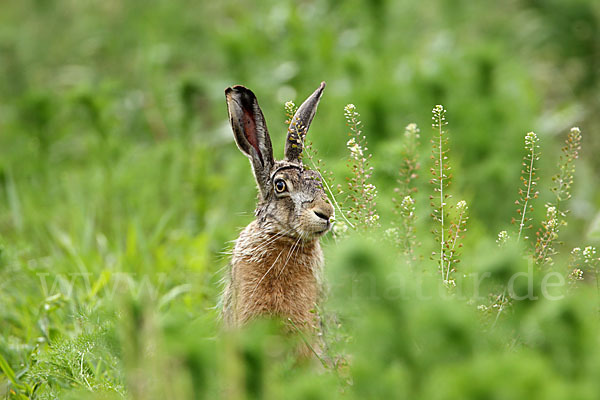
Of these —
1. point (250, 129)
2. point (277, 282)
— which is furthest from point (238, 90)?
point (277, 282)

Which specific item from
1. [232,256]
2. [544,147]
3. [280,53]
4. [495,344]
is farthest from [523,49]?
[495,344]

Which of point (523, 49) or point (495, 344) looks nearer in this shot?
point (495, 344)

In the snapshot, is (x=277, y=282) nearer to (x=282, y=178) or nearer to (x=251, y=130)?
(x=282, y=178)

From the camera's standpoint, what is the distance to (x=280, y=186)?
3740 mm

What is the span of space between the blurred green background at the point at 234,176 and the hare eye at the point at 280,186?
19.3 inches

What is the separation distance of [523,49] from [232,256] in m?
4.57

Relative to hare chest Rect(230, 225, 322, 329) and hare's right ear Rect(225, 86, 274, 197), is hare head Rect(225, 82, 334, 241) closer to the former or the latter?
hare's right ear Rect(225, 86, 274, 197)

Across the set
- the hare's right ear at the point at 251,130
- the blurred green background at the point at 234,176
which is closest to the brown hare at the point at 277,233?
the hare's right ear at the point at 251,130

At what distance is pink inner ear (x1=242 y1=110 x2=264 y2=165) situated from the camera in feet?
12.1

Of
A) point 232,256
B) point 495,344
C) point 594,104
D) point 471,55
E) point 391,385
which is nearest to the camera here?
point 391,385

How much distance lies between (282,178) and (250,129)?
28 cm

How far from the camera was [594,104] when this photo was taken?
671 cm

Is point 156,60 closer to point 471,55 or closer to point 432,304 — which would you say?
point 471,55

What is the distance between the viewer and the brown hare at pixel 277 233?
11.4 feet
